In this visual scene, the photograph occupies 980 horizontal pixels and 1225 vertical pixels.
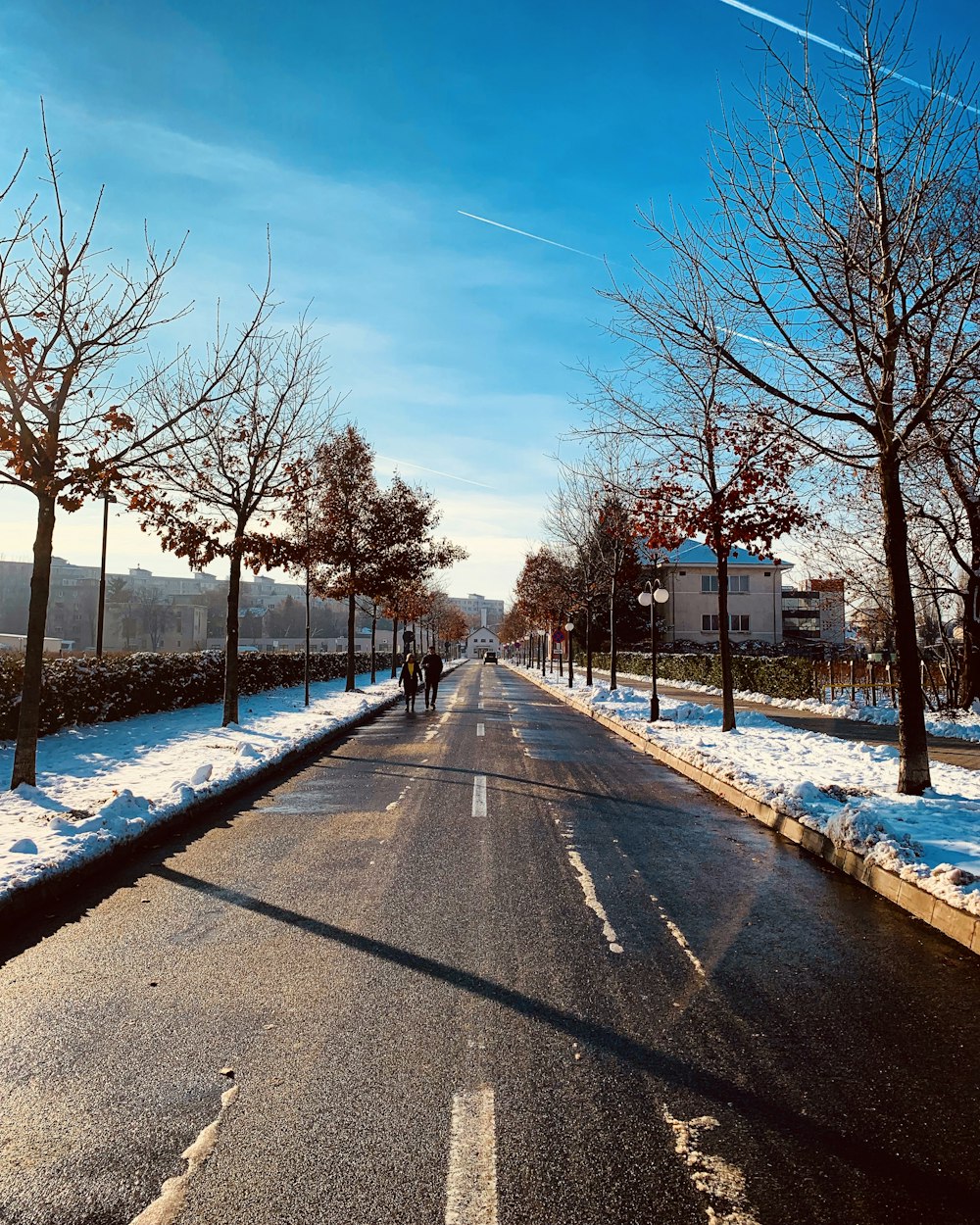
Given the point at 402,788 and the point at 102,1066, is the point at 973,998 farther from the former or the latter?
the point at 402,788

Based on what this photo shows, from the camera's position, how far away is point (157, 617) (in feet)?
326

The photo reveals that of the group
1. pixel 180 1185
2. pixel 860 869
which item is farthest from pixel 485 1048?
pixel 860 869

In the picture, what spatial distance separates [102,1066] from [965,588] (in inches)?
807

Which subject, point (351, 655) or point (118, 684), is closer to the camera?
point (118, 684)

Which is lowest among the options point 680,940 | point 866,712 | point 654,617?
point 680,940

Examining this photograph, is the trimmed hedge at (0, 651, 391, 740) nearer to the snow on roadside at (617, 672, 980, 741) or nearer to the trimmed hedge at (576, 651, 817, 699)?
the trimmed hedge at (576, 651, 817, 699)

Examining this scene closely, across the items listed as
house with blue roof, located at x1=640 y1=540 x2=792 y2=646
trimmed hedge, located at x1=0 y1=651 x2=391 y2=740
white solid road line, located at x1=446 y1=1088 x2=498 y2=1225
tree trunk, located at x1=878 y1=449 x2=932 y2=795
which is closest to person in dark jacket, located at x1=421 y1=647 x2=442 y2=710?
trimmed hedge, located at x1=0 y1=651 x2=391 y2=740

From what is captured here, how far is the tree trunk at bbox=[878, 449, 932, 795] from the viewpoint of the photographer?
8.79 meters

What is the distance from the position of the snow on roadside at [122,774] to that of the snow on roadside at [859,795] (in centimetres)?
617

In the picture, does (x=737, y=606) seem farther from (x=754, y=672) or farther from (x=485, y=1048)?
(x=485, y=1048)

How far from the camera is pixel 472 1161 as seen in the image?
107 inches

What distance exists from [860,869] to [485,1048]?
166 inches

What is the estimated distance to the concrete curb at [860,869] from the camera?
5168mm

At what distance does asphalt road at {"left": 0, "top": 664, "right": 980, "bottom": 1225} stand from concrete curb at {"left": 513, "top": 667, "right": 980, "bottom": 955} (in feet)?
0.47
